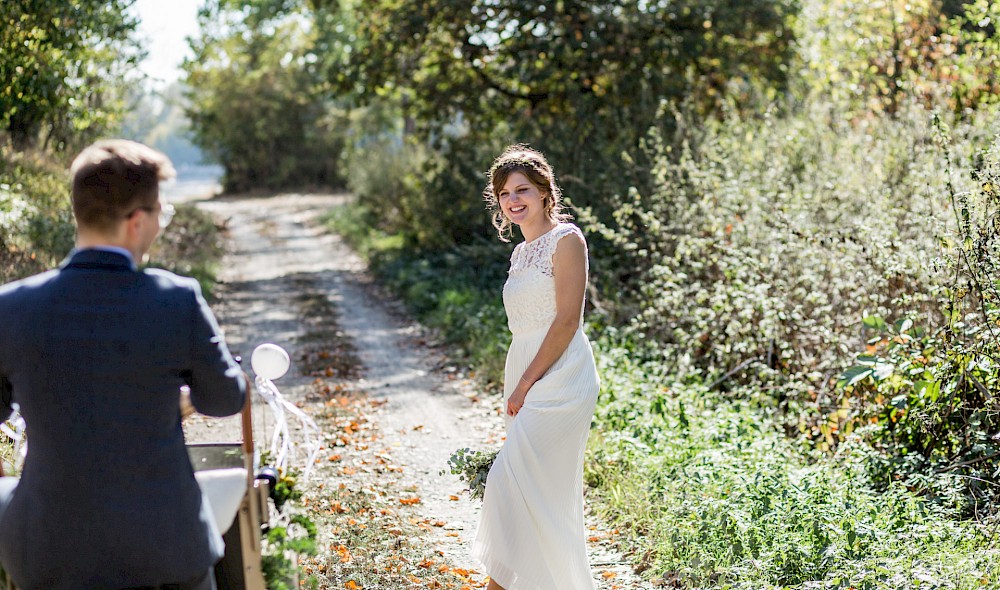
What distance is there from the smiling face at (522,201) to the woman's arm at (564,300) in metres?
0.25

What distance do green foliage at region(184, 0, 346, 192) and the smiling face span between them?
37.6 m

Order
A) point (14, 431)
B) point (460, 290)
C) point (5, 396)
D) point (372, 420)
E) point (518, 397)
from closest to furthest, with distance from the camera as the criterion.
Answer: point (5, 396) < point (14, 431) < point (518, 397) < point (372, 420) < point (460, 290)

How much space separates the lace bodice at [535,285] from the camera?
14.5 feet

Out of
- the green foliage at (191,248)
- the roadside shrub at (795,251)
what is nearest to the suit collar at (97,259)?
the roadside shrub at (795,251)

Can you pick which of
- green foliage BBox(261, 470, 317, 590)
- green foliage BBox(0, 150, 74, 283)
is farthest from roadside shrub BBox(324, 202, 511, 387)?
green foliage BBox(261, 470, 317, 590)

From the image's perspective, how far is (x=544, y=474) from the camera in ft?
14.3

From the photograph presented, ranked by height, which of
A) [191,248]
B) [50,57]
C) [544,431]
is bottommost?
[191,248]

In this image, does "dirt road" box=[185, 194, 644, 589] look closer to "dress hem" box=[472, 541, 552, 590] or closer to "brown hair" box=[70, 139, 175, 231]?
"dress hem" box=[472, 541, 552, 590]

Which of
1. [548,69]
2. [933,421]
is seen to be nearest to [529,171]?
[933,421]

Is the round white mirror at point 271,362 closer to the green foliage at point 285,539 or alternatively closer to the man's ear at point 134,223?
the green foliage at point 285,539

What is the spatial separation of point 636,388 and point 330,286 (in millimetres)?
10630

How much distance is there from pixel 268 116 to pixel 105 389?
44077 mm

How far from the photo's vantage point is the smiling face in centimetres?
452

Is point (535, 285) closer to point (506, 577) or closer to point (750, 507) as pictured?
point (506, 577)
